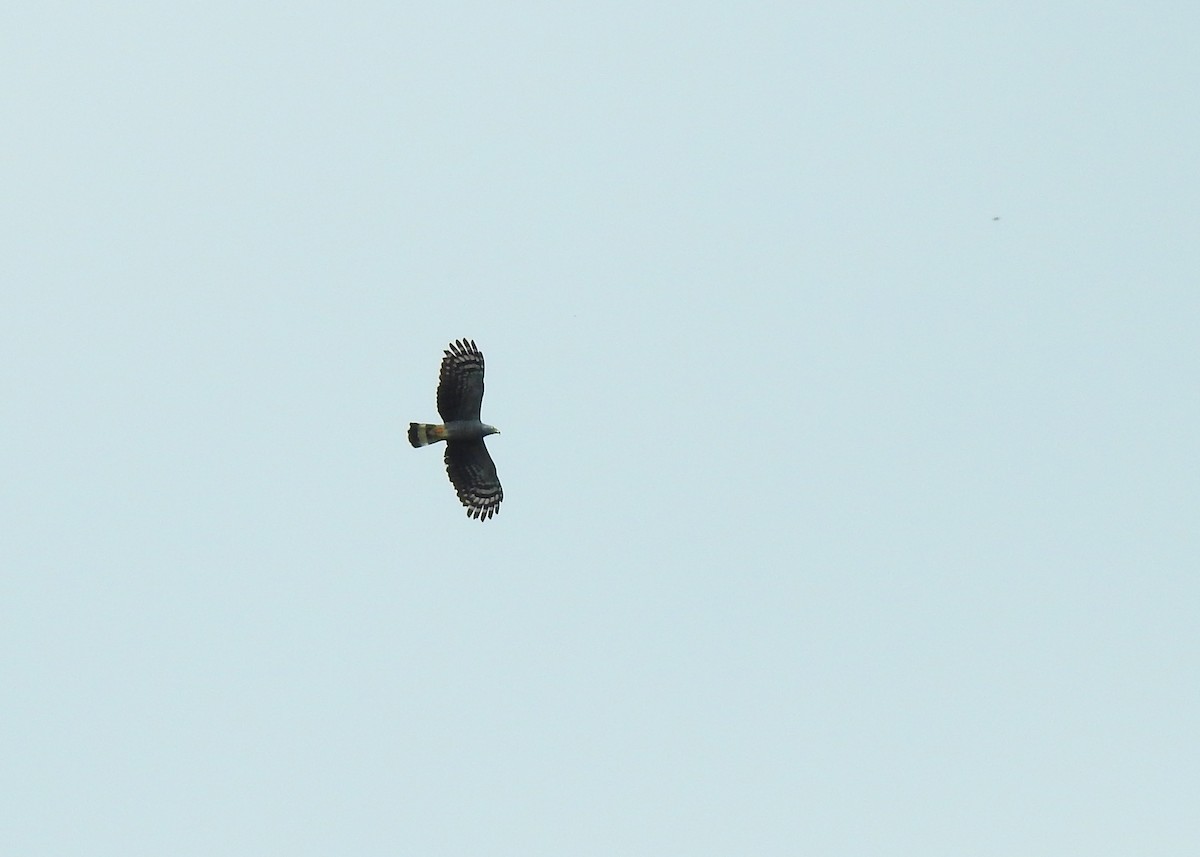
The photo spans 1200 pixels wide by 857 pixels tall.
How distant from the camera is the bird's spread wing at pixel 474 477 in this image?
53.4 m

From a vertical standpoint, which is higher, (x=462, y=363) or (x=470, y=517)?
(x=462, y=363)

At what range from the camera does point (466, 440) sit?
52844 mm

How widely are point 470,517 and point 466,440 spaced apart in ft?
8.29

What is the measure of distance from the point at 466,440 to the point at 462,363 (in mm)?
2453

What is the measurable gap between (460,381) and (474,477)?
3299 mm

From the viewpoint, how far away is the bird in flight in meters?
52.5

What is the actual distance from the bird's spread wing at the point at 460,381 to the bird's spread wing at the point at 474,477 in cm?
122

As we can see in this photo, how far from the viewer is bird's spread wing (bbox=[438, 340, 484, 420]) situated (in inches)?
2063

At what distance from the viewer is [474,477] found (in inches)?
2112

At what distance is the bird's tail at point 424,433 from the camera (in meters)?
52.5

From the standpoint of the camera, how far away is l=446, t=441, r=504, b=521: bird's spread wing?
175ft

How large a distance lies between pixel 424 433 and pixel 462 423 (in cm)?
123

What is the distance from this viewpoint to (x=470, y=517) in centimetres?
5341

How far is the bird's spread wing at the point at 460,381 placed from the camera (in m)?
52.4
